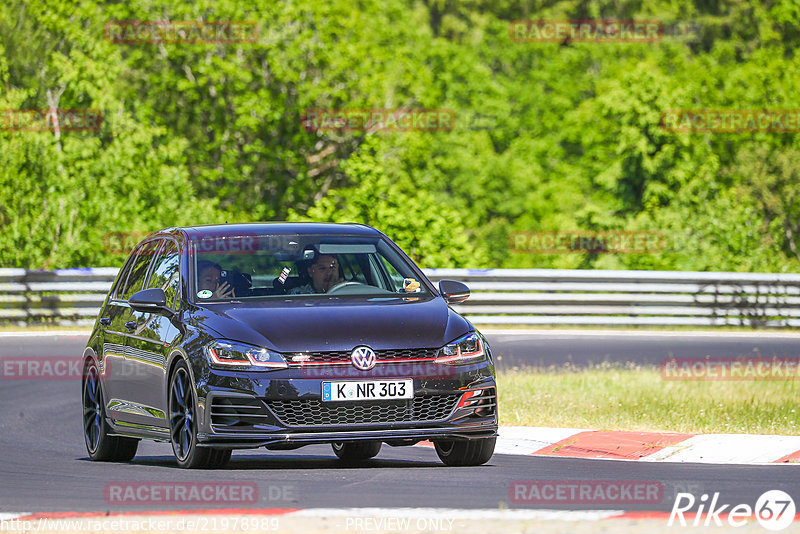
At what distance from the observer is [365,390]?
29.5 ft

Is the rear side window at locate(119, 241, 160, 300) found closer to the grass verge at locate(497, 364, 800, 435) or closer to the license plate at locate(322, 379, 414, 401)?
the license plate at locate(322, 379, 414, 401)

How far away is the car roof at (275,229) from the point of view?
1045 cm

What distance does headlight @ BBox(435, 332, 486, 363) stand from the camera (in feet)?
30.3

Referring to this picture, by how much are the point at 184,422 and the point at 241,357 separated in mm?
727

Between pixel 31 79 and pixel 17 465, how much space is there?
1022 inches

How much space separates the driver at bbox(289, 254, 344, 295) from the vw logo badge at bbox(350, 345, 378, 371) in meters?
1.11

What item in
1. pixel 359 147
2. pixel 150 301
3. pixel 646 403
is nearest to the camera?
pixel 150 301

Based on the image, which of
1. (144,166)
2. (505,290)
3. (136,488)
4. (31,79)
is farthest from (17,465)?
(31,79)

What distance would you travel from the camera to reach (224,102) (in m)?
38.4

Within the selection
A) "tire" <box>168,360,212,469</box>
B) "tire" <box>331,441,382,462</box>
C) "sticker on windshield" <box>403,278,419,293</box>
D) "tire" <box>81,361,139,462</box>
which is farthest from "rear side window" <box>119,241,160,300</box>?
"sticker on windshield" <box>403,278,419,293</box>

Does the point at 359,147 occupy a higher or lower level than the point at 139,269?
lower

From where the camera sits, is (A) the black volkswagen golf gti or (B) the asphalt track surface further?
(A) the black volkswagen golf gti

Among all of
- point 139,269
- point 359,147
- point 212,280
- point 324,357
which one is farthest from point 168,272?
point 359,147

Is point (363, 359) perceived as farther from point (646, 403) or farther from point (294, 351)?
point (646, 403)
